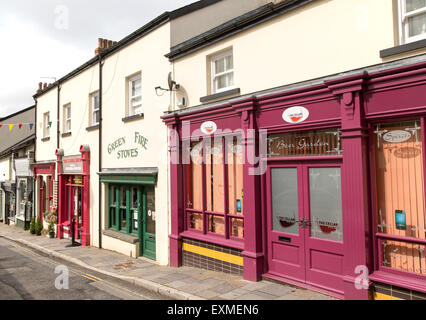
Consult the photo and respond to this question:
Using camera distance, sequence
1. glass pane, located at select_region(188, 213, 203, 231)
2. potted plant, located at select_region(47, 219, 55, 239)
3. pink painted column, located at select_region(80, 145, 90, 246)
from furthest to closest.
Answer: potted plant, located at select_region(47, 219, 55, 239), pink painted column, located at select_region(80, 145, 90, 246), glass pane, located at select_region(188, 213, 203, 231)

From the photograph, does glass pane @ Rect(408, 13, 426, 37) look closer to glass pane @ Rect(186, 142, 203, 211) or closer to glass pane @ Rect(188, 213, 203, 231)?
glass pane @ Rect(186, 142, 203, 211)

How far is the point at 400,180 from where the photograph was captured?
5.47 metres

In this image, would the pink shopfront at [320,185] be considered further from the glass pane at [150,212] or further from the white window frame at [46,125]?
the white window frame at [46,125]

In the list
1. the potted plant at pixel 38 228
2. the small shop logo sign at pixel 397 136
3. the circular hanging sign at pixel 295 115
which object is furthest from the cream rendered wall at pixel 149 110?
the potted plant at pixel 38 228

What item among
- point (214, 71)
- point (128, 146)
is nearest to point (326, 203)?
point (214, 71)

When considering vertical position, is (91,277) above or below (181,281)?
below

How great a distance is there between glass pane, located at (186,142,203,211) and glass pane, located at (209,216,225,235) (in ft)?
1.74

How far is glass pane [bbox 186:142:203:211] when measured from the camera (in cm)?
907

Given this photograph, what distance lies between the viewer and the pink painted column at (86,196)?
13.8m

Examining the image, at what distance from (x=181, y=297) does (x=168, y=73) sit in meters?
6.16

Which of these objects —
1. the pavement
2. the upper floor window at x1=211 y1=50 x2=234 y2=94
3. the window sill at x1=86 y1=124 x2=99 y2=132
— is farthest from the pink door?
the window sill at x1=86 y1=124 x2=99 y2=132

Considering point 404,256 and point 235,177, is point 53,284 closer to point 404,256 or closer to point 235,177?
point 235,177

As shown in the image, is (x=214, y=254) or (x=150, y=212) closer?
(x=214, y=254)

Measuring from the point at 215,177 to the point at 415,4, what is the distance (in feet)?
17.8
